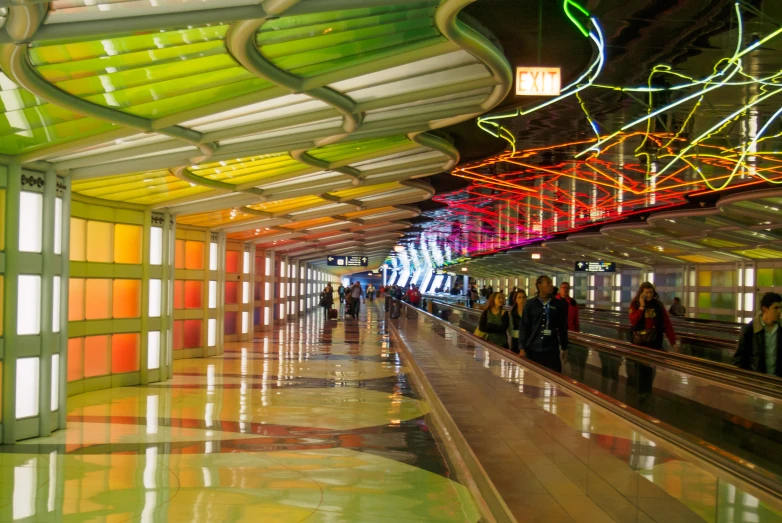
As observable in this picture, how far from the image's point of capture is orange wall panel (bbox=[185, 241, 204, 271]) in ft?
70.4

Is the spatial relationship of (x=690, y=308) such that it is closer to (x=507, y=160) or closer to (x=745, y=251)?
(x=745, y=251)

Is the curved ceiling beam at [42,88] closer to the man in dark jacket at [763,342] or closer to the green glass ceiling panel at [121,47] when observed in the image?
the green glass ceiling panel at [121,47]

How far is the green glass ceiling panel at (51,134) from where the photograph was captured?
9422 mm

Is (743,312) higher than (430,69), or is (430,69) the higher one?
(430,69)

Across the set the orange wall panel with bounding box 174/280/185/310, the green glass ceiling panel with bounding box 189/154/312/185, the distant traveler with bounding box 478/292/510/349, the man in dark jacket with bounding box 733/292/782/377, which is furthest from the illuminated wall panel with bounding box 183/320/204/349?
the man in dark jacket with bounding box 733/292/782/377

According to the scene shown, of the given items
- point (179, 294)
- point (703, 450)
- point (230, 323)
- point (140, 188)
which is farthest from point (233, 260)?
point (703, 450)

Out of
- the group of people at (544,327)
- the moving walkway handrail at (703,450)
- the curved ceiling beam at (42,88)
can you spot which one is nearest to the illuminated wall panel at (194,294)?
the curved ceiling beam at (42,88)

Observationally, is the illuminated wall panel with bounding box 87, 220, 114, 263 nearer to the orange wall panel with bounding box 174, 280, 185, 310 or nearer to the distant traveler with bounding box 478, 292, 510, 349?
the orange wall panel with bounding box 174, 280, 185, 310

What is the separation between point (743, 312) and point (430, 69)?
28240mm

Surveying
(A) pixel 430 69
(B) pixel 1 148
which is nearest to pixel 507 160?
(A) pixel 430 69

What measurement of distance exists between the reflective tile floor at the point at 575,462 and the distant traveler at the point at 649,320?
235 cm

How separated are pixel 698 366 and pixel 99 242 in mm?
10098

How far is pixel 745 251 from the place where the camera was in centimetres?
3192

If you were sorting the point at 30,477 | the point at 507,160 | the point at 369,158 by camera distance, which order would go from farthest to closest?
1. the point at 507,160
2. the point at 369,158
3. the point at 30,477
